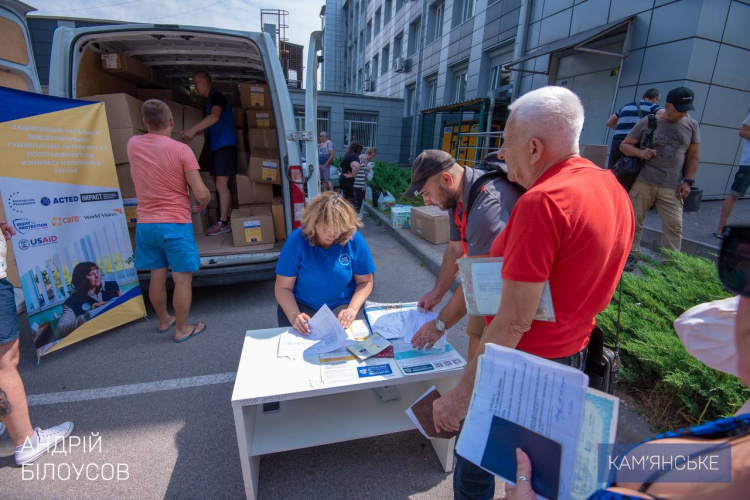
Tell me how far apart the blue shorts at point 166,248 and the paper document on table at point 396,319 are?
1809mm

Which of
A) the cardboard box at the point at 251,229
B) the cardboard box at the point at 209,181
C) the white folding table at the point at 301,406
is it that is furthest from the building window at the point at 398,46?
the white folding table at the point at 301,406

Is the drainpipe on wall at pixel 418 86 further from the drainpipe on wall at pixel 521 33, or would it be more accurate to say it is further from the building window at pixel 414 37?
the drainpipe on wall at pixel 521 33

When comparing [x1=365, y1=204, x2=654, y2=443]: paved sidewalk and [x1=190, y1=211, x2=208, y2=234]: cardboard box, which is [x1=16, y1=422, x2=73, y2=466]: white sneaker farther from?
[x1=365, y1=204, x2=654, y2=443]: paved sidewalk

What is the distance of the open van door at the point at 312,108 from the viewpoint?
330 centimetres

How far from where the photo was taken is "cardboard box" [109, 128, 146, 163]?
3.55 meters

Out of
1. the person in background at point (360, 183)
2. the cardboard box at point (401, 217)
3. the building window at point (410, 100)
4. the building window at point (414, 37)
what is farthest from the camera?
the building window at point (410, 100)

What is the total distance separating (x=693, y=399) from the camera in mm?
2049

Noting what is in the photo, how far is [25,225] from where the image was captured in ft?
8.61

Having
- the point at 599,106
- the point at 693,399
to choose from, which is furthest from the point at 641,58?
the point at 693,399

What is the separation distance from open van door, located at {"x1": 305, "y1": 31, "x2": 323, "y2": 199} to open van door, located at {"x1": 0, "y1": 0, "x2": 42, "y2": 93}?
108 inches

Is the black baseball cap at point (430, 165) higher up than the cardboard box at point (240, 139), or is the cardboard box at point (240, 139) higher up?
the cardboard box at point (240, 139)

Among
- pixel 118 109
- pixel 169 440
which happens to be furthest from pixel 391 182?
pixel 169 440

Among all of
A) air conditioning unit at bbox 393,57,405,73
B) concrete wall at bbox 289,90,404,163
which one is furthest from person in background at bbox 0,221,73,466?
air conditioning unit at bbox 393,57,405,73

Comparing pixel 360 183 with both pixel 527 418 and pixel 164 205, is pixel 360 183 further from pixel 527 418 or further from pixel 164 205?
pixel 527 418
